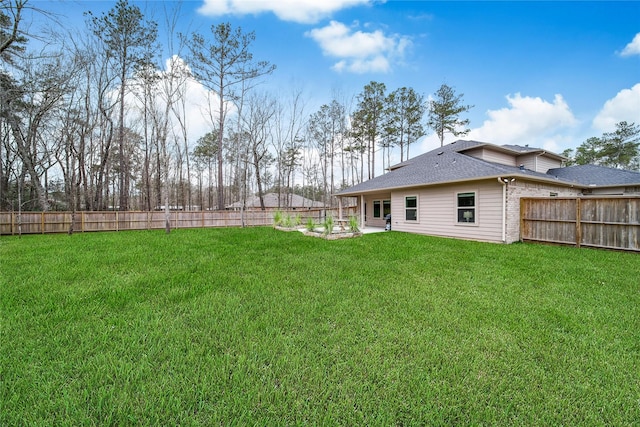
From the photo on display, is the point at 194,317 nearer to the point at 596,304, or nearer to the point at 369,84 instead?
the point at 596,304

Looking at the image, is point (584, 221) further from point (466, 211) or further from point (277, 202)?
point (277, 202)

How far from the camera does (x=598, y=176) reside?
13.6 m

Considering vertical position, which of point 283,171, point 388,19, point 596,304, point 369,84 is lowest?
point 596,304

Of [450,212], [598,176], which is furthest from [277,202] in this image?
[598,176]

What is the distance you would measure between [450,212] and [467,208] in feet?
1.95

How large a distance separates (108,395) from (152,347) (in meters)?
0.55

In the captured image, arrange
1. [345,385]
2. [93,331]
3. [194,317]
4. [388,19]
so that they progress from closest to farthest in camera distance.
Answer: [345,385] < [93,331] < [194,317] < [388,19]

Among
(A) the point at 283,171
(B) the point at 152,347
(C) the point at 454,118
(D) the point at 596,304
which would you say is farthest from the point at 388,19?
(A) the point at 283,171

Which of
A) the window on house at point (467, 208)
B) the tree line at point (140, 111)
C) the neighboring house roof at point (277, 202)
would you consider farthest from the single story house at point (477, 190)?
the neighboring house roof at point (277, 202)

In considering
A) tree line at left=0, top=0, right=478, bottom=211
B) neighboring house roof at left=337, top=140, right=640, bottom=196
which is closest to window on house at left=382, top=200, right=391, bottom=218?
neighboring house roof at left=337, top=140, right=640, bottom=196

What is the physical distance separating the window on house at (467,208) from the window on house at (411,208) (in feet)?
6.10

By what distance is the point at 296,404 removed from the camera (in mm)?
1565

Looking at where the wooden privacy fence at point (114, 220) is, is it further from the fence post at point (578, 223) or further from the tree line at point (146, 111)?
the fence post at point (578, 223)

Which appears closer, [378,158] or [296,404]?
[296,404]
